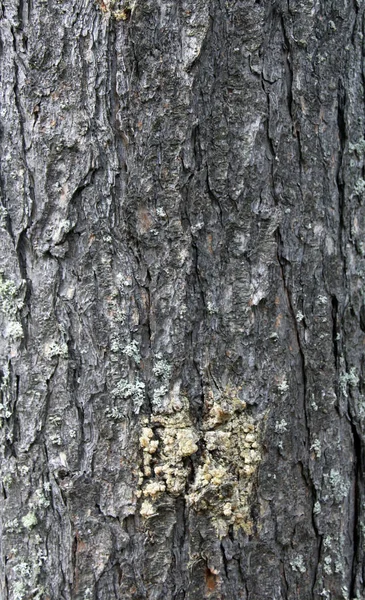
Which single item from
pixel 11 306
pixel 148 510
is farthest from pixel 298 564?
pixel 11 306

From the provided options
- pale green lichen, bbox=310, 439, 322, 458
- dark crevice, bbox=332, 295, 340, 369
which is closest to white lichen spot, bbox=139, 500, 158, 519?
pale green lichen, bbox=310, 439, 322, 458

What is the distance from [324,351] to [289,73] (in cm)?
75

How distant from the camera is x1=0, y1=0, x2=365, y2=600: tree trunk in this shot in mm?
1347

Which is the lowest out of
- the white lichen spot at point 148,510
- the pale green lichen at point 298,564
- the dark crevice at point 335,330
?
the pale green lichen at point 298,564

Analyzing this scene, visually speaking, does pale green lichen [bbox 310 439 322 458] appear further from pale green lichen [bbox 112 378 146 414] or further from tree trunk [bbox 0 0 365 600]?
pale green lichen [bbox 112 378 146 414]

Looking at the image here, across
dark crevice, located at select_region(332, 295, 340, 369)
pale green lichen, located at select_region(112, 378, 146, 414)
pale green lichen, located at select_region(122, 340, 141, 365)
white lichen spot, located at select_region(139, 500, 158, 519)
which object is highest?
dark crevice, located at select_region(332, 295, 340, 369)

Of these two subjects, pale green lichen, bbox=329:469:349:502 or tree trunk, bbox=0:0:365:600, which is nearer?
tree trunk, bbox=0:0:365:600

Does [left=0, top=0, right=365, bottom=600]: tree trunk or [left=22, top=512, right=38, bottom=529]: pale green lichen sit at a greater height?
[left=0, top=0, right=365, bottom=600]: tree trunk

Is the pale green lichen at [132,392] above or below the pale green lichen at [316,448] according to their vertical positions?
above

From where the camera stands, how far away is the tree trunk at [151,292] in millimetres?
1347

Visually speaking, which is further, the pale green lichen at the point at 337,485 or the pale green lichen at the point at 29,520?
the pale green lichen at the point at 337,485

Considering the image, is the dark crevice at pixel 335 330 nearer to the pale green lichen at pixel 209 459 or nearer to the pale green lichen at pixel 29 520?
the pale green lichen at pixel 209 459

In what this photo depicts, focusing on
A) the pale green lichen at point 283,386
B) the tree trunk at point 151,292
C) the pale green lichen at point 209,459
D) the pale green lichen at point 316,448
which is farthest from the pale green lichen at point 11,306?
the pale green lichen at point 316,448

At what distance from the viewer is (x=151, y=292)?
1.37 metres
